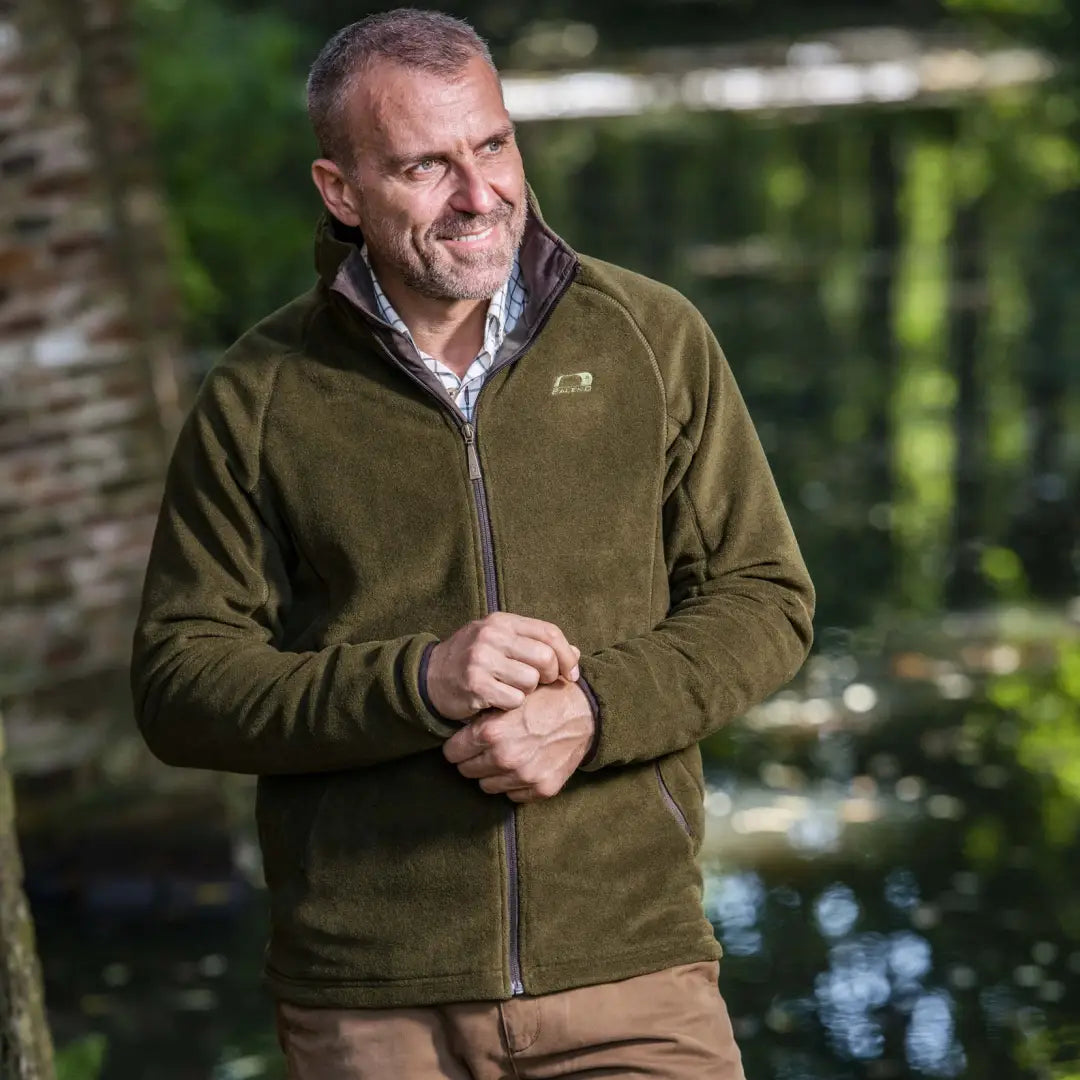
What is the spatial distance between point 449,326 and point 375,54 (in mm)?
383

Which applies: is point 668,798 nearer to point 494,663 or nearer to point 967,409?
point 494,663

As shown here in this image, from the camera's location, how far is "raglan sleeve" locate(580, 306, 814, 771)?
3.24 metres

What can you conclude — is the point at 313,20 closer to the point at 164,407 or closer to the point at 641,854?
the point at 164,407

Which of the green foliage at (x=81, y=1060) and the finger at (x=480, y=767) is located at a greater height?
the finger at (x=480, y=767)

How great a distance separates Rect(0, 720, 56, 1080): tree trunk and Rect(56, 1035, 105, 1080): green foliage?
1.64m

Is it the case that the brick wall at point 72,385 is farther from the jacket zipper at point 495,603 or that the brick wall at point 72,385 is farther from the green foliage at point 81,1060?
the jacket zipper at point 495,603

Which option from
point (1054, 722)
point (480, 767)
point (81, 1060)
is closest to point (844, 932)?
point (81, 1060)

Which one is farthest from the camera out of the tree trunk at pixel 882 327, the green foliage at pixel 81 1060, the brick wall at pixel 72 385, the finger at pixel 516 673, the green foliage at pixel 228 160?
the green foliage at pixel 228 160

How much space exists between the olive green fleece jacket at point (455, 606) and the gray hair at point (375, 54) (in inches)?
6.6

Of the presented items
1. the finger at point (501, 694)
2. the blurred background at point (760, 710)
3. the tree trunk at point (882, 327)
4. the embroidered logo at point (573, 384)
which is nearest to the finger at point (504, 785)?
the finger at point (501, 694)

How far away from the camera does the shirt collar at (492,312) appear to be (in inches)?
133

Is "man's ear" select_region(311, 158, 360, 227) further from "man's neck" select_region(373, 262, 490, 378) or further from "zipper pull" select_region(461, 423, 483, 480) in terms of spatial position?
"zipper pull" select_region(461, 423, 483, 480)

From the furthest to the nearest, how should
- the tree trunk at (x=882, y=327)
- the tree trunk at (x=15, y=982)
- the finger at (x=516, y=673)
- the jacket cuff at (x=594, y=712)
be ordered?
the tree trunk at (x=882, y=327) → the tree trunk at (x=15, y=982) → the jacket cuff at (x=594, y=712) → the finger at (x=516, y=673)

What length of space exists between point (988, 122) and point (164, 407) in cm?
2403
